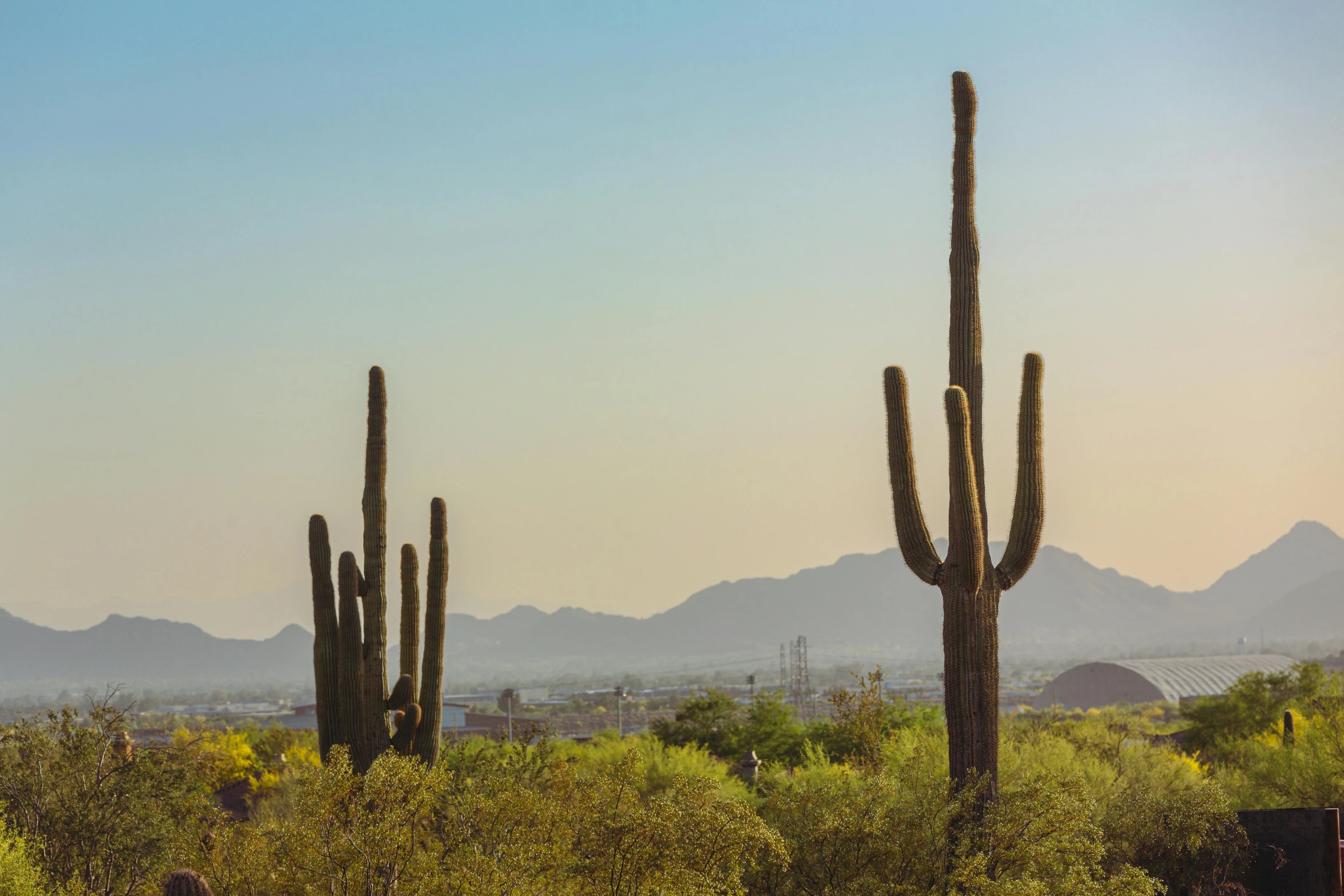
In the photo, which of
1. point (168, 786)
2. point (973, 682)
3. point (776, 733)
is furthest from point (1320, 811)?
point (776, 733)

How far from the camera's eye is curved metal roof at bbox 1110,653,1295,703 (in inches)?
4277

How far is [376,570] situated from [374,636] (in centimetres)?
81

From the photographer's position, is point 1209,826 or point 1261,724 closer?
point 1209,826

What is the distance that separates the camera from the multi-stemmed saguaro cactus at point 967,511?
477 inches

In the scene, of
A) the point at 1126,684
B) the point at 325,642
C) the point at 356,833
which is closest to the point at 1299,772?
the point at 325,642

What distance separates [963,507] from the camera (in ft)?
39.5

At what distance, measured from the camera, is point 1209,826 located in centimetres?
1295

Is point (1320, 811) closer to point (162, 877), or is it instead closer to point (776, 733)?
point (162, 877)

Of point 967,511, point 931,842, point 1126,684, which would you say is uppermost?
point 967,511

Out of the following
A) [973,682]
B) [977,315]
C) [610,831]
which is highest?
[977,315]

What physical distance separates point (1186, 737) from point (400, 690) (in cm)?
2682

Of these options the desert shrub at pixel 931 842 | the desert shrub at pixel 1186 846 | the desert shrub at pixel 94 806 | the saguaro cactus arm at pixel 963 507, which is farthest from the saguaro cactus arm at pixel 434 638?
the desert shrub at pixel 1186 846

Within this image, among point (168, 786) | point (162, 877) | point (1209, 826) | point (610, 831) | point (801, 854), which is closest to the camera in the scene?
point (610, 831)

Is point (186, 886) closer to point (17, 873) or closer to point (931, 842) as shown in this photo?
point (17, 873)
